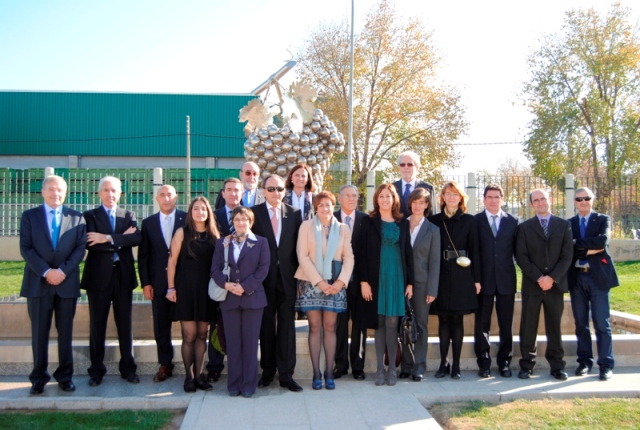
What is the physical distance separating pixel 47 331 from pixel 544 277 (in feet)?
15.0

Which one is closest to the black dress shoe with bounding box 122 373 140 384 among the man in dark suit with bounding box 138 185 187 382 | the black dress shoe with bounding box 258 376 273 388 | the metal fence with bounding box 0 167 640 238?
the man in dark suit with bounding box 138 185 187 382

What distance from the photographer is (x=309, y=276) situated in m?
5.23

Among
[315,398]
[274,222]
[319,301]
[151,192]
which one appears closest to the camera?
[315,398]

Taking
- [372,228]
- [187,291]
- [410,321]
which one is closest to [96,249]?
[187,291]

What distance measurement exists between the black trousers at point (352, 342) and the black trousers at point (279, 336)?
1.62 feet

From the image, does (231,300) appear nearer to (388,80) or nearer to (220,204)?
(220,204)

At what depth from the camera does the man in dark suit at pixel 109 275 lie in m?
5.42

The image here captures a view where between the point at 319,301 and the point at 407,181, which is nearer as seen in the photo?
the point at 319,301

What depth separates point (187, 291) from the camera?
5.25 meters

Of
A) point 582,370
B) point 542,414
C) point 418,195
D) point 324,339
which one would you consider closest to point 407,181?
point 418,195

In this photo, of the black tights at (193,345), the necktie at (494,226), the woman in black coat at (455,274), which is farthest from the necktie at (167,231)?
the necktie at (494,226)

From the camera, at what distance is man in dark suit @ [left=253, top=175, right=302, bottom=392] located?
5367 mm

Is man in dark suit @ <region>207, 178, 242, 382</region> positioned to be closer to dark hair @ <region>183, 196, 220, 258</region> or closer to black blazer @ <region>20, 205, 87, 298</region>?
dark hair @ <region>183, 196, 220, 258</region>

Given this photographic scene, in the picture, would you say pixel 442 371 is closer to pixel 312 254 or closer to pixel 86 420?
pixel 312 254
